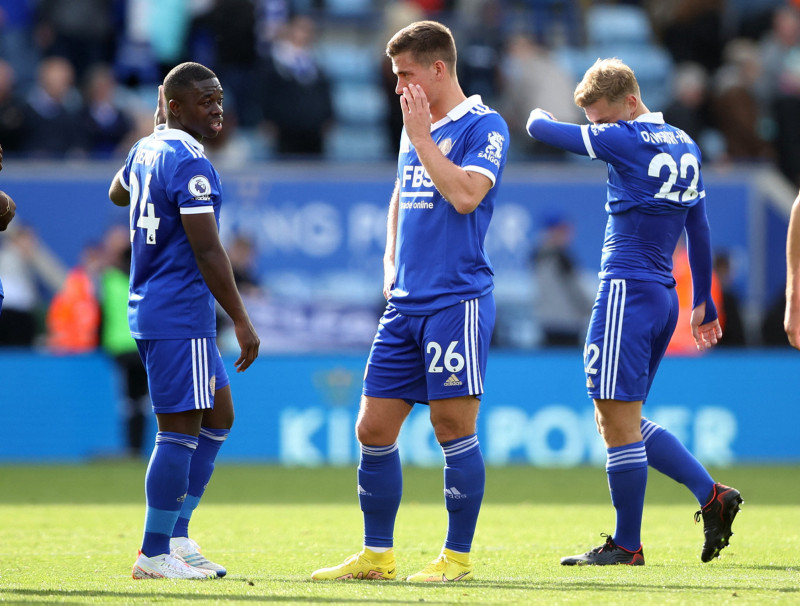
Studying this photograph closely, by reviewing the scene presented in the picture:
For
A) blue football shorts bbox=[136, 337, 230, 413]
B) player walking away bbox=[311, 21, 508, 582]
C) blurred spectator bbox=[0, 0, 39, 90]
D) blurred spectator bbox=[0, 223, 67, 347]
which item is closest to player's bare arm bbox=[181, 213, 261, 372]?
blue football shorts bbox=[136, 337, 230, 413]

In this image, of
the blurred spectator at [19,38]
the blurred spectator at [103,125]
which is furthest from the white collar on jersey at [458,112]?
the blurred spectator at [19,38]

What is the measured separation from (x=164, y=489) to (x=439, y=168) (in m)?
1.81

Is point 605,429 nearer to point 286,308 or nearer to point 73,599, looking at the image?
point 73,599

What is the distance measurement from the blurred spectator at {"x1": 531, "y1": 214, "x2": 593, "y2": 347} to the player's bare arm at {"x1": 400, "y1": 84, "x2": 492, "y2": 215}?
30.7 ft

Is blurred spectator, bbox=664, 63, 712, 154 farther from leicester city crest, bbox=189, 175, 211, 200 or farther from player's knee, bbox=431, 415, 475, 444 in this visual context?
leicester city crest, bbox=189, 175, 211, 200

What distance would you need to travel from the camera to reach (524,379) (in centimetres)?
1371

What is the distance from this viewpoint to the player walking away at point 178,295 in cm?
570

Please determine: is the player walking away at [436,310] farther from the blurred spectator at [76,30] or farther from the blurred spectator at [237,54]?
the blurred spectator at [76,30]

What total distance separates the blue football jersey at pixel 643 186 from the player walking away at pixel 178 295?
5.29 ft

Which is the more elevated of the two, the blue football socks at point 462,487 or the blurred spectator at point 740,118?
the blurred spectator at point 740,118

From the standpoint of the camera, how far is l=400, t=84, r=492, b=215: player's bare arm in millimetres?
5617

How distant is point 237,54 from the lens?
17.1m

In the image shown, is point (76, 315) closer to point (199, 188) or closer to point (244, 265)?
point (244, 265)

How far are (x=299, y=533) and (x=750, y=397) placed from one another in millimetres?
7313
